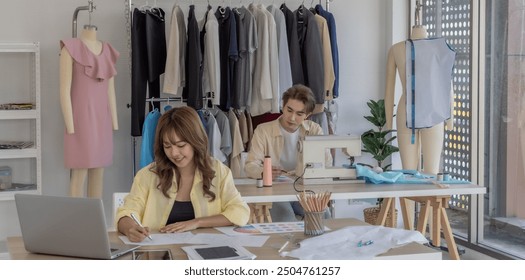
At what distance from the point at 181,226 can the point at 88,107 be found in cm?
326

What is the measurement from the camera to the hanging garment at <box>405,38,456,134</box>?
6.51 m

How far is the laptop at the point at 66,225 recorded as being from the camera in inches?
116

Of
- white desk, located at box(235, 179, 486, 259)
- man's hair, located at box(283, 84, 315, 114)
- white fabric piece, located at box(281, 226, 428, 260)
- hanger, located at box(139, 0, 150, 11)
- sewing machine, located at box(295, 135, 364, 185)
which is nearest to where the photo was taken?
white fabric piece, located at box(281, 226, 428, 260)

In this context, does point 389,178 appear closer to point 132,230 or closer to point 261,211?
point 261,211

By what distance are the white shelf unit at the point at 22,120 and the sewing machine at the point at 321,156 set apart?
8.91 feet

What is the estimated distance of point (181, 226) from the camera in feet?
11.6

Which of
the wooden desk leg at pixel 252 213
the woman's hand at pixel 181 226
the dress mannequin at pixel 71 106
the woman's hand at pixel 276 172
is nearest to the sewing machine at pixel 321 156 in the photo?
the woman's hand at pixel 276 172

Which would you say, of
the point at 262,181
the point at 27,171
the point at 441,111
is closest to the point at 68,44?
the point at 27,171

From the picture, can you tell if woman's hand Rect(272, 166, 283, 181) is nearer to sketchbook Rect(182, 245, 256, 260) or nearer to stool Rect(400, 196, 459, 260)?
stool Rect(400, 196, 459, 260)

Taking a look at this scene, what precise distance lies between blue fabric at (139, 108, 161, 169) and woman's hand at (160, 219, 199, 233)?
3.33 m

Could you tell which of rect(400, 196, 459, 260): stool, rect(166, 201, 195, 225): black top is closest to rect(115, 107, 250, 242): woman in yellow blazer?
rect(166, 201, 195, 225): black top

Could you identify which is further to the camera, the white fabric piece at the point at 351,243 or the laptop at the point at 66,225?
the white fabric piece at the point at 351,243

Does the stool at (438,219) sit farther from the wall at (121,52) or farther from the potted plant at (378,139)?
the wall at (121,52)
